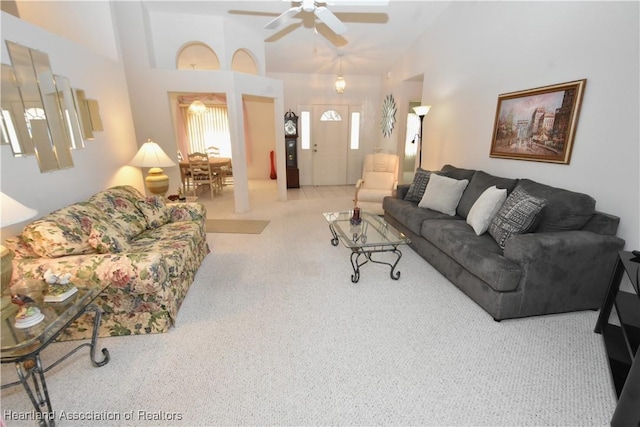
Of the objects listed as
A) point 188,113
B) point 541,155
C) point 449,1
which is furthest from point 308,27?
point 188,113

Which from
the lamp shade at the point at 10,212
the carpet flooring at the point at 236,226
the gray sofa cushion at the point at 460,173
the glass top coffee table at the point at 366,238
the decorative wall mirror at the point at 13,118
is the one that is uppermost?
the decorative wall mirror at the point at 13,118

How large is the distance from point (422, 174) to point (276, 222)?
7.34ft

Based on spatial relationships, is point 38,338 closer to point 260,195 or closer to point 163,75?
point 163,75

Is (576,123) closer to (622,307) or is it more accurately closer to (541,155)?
(541,155)

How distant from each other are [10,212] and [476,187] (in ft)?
12.3

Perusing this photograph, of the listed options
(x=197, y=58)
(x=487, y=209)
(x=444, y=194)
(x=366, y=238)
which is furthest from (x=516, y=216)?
(x=197, y=58)

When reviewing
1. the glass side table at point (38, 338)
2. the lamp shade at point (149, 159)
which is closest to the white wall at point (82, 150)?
the lamp shade at point (149, 159)

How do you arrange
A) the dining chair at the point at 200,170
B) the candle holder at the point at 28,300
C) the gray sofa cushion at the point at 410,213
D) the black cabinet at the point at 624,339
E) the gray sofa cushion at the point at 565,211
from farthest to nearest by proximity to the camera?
the dining chair at the point at 200,170 < the gray sofa cushion at the point at 410,213 < the gray sofa cushion at the point at 565,211 < the candle holder at the point at 28,300 < the black cabinet at the point at 624,339

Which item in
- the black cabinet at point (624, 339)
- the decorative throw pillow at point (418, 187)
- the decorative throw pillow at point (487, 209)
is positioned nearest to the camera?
the black cabinet at point (624, 339)

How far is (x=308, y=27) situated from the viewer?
452 centimetres

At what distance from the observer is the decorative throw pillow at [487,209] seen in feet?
8.54

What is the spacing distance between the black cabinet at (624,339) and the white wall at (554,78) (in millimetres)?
490

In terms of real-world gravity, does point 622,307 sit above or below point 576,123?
below

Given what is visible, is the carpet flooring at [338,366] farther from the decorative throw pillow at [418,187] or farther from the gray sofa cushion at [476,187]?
the decorative throw pillow at [418,187]
